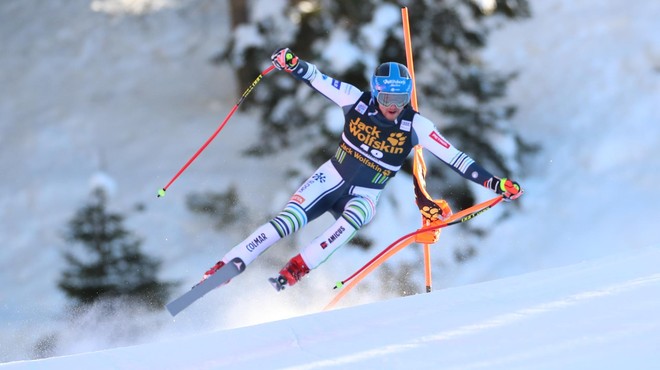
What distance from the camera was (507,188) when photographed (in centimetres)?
551

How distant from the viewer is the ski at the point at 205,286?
5191 millimetres

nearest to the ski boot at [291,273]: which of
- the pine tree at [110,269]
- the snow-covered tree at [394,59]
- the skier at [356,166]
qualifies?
the skier at [356,166]

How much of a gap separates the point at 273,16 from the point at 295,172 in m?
1.46

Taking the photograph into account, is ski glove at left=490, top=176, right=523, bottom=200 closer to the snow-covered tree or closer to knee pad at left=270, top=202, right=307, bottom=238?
A: knee pad at left=270, top=202, right=307, bottom=238

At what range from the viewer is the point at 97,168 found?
10766mm

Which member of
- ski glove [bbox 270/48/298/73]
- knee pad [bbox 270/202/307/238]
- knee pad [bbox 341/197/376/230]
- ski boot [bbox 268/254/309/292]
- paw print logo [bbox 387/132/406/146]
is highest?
paw print logo [bbox 387/132/406/146]

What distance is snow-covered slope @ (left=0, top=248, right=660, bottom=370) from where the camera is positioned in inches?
160

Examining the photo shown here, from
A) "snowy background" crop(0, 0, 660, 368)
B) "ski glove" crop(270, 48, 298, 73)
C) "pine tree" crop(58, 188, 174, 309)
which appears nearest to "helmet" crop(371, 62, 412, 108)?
"ski glove" crop(270, 48, 298, 73)

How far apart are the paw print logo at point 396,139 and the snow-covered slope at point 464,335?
4.02 feet

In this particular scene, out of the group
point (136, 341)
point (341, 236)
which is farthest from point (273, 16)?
point (341, 236)

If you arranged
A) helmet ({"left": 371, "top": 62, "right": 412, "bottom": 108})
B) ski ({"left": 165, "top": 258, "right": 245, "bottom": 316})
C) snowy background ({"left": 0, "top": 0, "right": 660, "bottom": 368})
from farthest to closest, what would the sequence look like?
1. snowy background ({"left": 0, "top": 0, "right": 660, "bottom": 368})
2. helmet ({"left": 371, "top": 62, "right": 412, "bottom": 108})
3. ski ({"left": 165, "top": 258, "right": 245, "bottom": 316})

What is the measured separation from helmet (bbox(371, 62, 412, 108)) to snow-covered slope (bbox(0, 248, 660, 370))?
1288 mm

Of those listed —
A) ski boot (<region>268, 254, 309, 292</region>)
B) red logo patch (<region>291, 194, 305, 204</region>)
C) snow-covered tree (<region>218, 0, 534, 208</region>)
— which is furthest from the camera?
snow-covered tree (<region>218, 0, 534, 208</region>)

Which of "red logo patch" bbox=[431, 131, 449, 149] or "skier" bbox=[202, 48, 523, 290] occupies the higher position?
"red logo patch" bbox=[431, 131, 449, 149]
